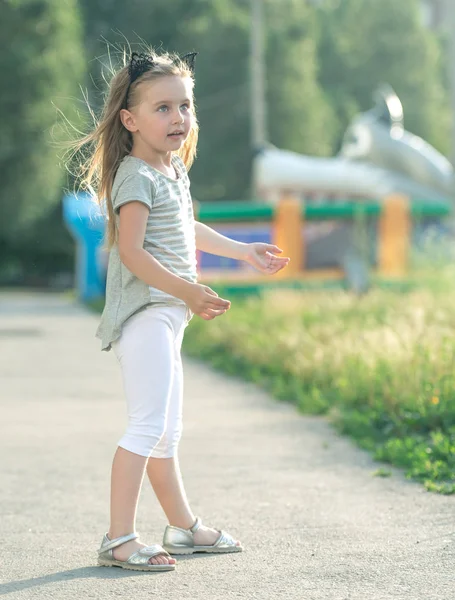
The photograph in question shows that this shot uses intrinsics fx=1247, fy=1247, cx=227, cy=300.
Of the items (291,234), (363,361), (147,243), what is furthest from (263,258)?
(291,234)

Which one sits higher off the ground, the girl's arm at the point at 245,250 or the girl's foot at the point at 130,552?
the girl's arm at the point at 245,250

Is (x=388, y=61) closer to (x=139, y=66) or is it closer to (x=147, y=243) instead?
(x=139, y=66)

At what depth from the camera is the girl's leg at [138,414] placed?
13.3ft

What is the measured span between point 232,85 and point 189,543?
41100 mm

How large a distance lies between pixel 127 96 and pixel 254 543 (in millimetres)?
1610

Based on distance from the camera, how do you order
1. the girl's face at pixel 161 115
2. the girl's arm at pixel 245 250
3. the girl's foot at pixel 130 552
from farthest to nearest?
1. the girl's arm at pixel 245 250
2. the girl's face at pixel 161 115
3. the girl's foot at pixel 130 552

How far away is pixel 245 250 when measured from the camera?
175 inches

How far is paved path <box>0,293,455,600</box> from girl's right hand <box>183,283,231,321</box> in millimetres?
827

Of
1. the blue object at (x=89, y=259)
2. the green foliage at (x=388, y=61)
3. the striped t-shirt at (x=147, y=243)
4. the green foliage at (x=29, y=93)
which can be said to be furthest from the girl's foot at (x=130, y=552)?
the green foliage at (x=388, y=61)

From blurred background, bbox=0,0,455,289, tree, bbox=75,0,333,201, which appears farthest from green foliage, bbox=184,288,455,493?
tree, bbox=75,0,333,201

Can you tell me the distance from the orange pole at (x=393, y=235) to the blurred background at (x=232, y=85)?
4.58m

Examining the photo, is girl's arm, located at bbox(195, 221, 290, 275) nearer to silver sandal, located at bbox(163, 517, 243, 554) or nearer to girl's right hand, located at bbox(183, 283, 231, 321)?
girl's right hand, located at bbox(183, 283, 231, 321)

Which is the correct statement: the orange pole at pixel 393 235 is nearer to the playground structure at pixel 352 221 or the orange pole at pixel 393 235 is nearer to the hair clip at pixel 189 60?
the playground structure at pixel 352 221

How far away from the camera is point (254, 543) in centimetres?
437
